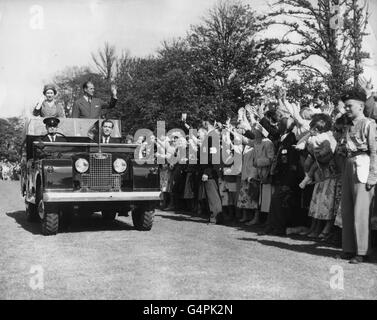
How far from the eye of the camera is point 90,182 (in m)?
9.80

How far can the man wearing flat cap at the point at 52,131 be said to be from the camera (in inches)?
431

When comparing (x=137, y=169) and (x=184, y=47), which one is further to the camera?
(x=184, y=47)

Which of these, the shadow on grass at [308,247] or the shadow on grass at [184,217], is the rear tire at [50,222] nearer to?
the shadow on grass at [308,247]

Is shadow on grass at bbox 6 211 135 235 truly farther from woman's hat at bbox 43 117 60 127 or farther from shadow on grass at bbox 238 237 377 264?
shadow on grass at bbox 238 237 377 264

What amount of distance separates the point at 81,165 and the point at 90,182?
327 millimetres

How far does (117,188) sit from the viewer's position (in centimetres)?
992

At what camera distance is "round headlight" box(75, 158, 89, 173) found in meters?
9.73

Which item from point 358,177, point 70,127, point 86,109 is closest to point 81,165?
point 70,127

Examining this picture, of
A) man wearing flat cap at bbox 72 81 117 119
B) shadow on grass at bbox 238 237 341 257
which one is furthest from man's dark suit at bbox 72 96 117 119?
shadow on grass at bbox 238 237 341 257

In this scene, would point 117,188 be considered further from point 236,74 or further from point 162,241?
point 236,74

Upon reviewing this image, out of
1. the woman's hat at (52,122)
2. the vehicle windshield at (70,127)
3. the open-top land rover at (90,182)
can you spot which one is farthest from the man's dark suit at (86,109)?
the open-top land rover at (90,182)

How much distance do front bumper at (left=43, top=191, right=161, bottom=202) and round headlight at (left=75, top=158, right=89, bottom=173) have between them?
441mm

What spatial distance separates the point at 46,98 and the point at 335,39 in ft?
56.4
